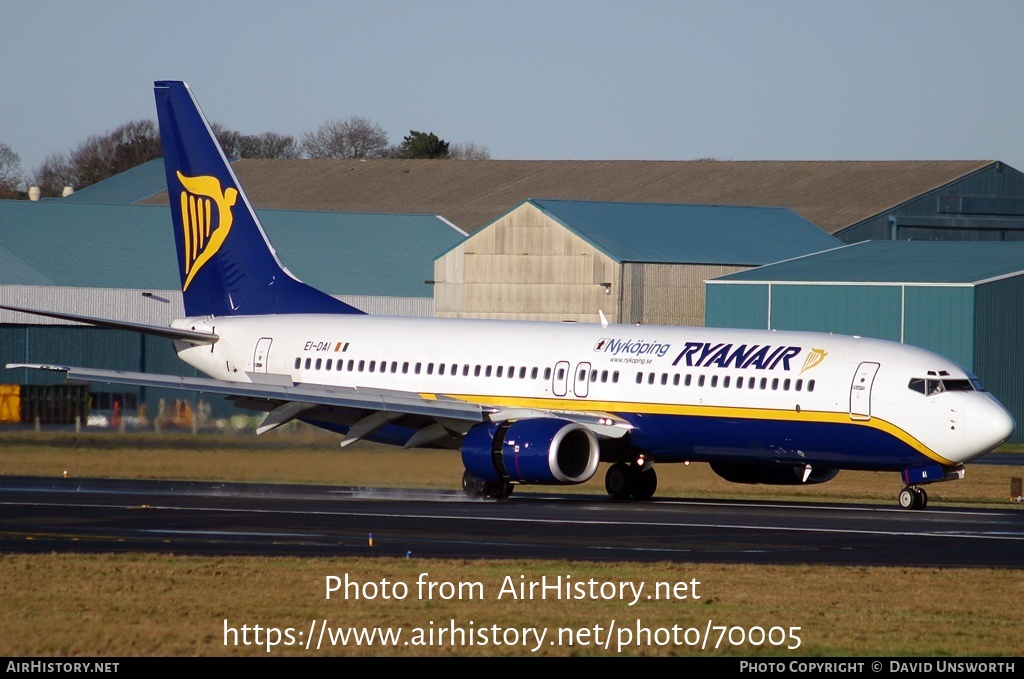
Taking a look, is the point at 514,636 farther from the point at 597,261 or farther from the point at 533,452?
the point at 597,261

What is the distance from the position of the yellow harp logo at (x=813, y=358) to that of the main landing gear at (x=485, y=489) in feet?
20.2

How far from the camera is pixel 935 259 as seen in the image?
64.1 meters

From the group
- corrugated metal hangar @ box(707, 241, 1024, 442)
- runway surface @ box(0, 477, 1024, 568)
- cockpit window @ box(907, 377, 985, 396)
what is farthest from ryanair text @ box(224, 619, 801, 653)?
corrugated metal hangar @ box(707, 241, 1024, 442)

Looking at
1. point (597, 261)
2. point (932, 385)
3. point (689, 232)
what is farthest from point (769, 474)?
point (689, 232)

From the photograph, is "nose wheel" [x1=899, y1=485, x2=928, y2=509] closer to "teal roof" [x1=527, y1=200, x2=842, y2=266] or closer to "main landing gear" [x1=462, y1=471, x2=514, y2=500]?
"main landing gear" [x1=462, y1=471, x2=514, y2=500]

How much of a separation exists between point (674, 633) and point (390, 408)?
674 inches

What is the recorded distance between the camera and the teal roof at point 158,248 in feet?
227

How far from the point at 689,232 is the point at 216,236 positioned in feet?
120

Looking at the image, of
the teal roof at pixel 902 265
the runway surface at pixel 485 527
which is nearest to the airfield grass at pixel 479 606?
the runway surface at pixel 485 527

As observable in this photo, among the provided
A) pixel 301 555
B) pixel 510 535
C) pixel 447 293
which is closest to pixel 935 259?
pixel 447 293

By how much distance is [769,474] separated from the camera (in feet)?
107

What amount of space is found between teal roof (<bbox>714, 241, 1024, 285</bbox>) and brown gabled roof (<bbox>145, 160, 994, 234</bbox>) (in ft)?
51.9
